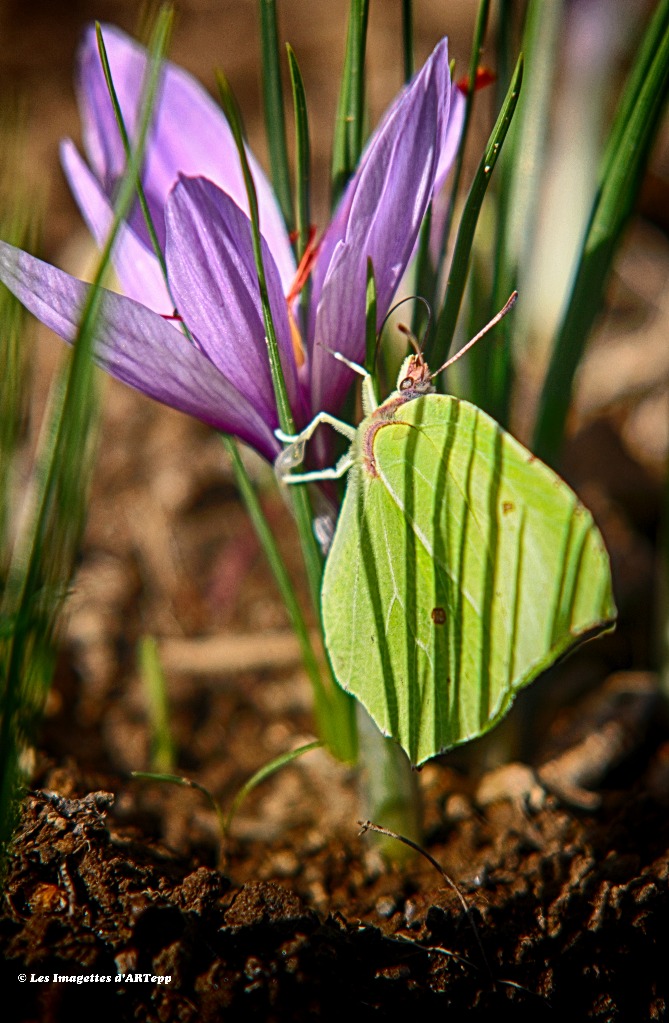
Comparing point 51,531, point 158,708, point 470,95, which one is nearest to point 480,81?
point 470,95

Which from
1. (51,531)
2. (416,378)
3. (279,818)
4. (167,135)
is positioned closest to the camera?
(51,531)

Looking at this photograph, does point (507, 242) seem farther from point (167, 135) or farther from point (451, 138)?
point (167, 135)

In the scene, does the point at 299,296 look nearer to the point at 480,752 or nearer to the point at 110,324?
the point at 110,324

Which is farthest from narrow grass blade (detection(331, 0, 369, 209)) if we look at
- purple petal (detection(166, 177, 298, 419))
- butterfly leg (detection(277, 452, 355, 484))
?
butterfly leg (detection(277, 452, 355, 484))

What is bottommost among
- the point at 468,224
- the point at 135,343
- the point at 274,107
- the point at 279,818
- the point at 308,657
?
the point at 279,818

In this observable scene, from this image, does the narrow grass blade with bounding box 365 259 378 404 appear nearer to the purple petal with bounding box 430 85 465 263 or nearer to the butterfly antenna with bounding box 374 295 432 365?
the butterfly antenna with bounding box 374 295 432 365

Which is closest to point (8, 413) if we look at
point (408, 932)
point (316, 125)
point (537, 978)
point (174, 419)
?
Answer: point (408, 932)
